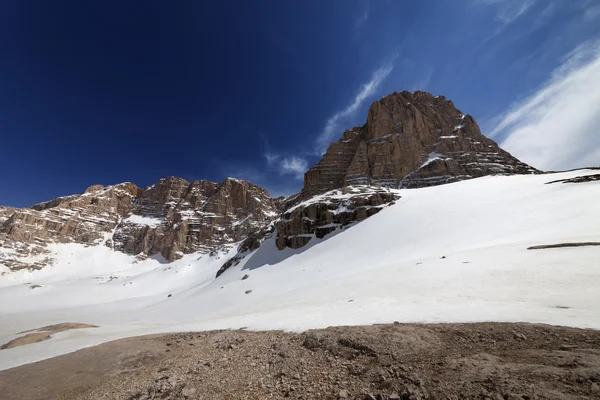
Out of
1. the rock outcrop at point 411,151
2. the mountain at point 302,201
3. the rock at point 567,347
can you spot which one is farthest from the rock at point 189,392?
the rock outcrop at point 411,151

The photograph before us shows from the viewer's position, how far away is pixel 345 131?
134125mm

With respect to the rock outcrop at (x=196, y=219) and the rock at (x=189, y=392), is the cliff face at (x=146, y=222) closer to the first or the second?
the rock outcrop at (x=196, y=219)

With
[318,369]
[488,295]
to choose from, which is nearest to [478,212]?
[488,295]

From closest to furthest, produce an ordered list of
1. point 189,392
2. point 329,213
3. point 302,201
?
point 189,392 → point 329,213 → point 302,201

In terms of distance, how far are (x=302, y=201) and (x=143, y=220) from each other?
158m

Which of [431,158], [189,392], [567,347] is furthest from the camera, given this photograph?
[431,158]

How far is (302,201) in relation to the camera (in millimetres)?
84062

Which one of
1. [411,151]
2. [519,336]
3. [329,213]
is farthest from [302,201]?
[519,336]

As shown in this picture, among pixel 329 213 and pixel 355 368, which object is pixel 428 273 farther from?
pixel 329 213

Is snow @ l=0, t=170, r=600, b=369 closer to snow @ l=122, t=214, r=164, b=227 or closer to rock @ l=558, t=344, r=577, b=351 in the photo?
rock @ l=558, t=344, r=577, b=351

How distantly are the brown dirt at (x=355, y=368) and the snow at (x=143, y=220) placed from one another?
649ft

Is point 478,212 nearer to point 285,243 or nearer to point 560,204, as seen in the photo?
point 560,204

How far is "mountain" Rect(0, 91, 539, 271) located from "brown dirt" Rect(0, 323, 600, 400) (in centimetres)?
3680

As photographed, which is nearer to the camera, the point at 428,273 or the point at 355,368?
the point at 355,368
